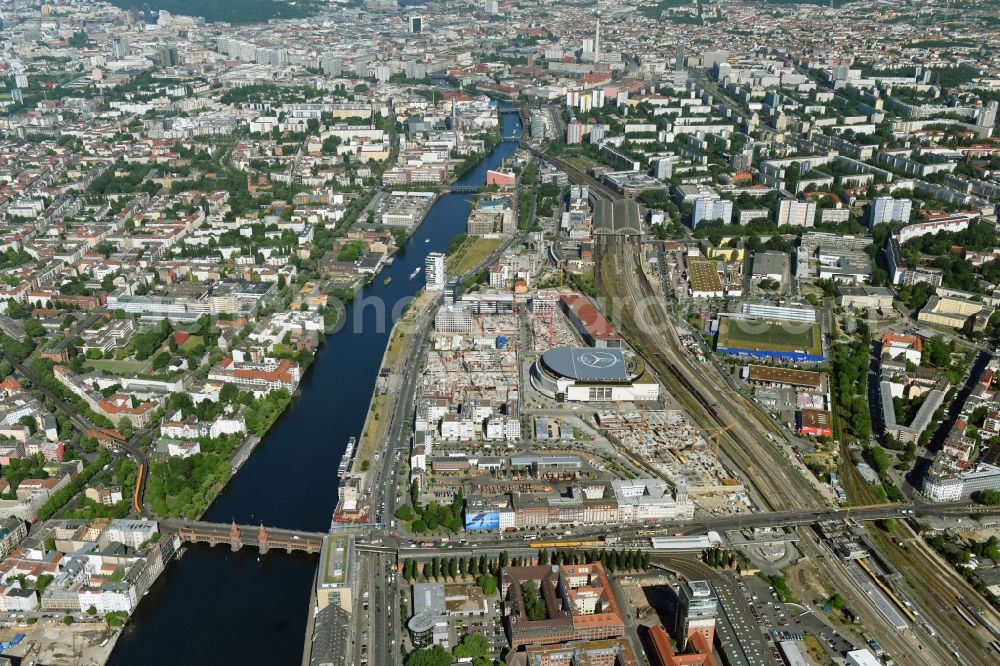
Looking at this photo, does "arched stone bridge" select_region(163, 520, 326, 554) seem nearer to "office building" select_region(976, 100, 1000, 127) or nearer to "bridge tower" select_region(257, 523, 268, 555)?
"bridge tower" select_region(257, 523, 268, 555)

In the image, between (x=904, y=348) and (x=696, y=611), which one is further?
(x=904, y=348)

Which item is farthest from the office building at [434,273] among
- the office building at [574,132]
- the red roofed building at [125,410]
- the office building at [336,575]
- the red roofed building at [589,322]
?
the office building at [574,132]

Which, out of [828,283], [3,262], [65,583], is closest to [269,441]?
[65,583]

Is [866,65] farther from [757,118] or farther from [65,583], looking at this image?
[65,583]

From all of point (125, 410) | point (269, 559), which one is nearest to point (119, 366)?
Result: point (125, 410)

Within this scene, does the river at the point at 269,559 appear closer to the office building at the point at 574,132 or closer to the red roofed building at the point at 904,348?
the red roofed building at the point at 904,348

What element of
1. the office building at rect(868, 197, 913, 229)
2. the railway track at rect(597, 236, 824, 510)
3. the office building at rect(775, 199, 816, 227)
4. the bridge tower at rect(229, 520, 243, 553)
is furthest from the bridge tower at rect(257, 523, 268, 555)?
the office building at rect(868, 197, 913, 229)

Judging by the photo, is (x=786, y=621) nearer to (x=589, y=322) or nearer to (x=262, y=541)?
(x=262, y=541)

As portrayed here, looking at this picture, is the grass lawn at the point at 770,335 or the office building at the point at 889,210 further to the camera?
the office building at the point at 889,210
